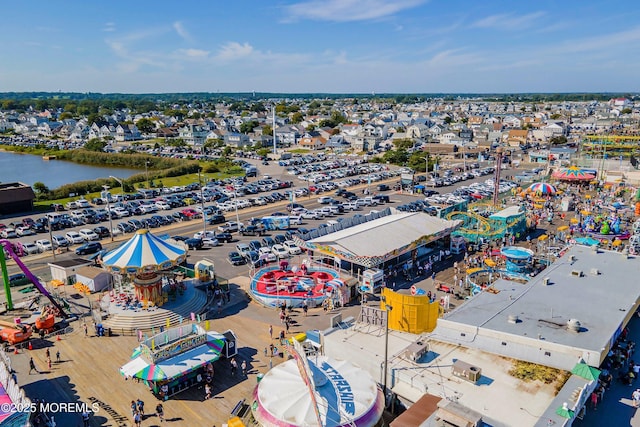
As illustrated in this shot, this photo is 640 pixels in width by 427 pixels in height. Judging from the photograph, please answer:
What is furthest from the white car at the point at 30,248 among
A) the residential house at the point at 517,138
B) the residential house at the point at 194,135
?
the residential house at the point at 517,138

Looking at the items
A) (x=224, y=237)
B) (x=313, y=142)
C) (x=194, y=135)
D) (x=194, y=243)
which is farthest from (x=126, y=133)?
(x=194, y=243)

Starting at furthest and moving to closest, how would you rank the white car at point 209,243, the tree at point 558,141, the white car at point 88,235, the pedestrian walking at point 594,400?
the tree at point 558,141 < the white car at point 88,235 < the white car at point 209,243 < the pedestrian walking at point 594,400

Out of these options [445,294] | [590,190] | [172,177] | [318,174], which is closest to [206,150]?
[172,177]

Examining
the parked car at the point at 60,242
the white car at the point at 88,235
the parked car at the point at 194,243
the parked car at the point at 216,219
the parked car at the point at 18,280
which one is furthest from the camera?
the parked car at the point at 216,219

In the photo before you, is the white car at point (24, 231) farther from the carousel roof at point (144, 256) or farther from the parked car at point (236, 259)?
the carousel roof at point (144, 256)

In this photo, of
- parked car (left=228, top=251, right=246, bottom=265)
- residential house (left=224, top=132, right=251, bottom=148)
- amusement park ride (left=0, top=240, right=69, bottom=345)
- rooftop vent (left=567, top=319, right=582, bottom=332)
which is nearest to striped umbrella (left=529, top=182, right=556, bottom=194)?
parked car (left=228, top=251, right=246, bottom=265)

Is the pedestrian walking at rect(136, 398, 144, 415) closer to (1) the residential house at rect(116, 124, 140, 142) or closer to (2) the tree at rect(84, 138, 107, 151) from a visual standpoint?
(2) the tree at rect(84, 138, 107, 151)
